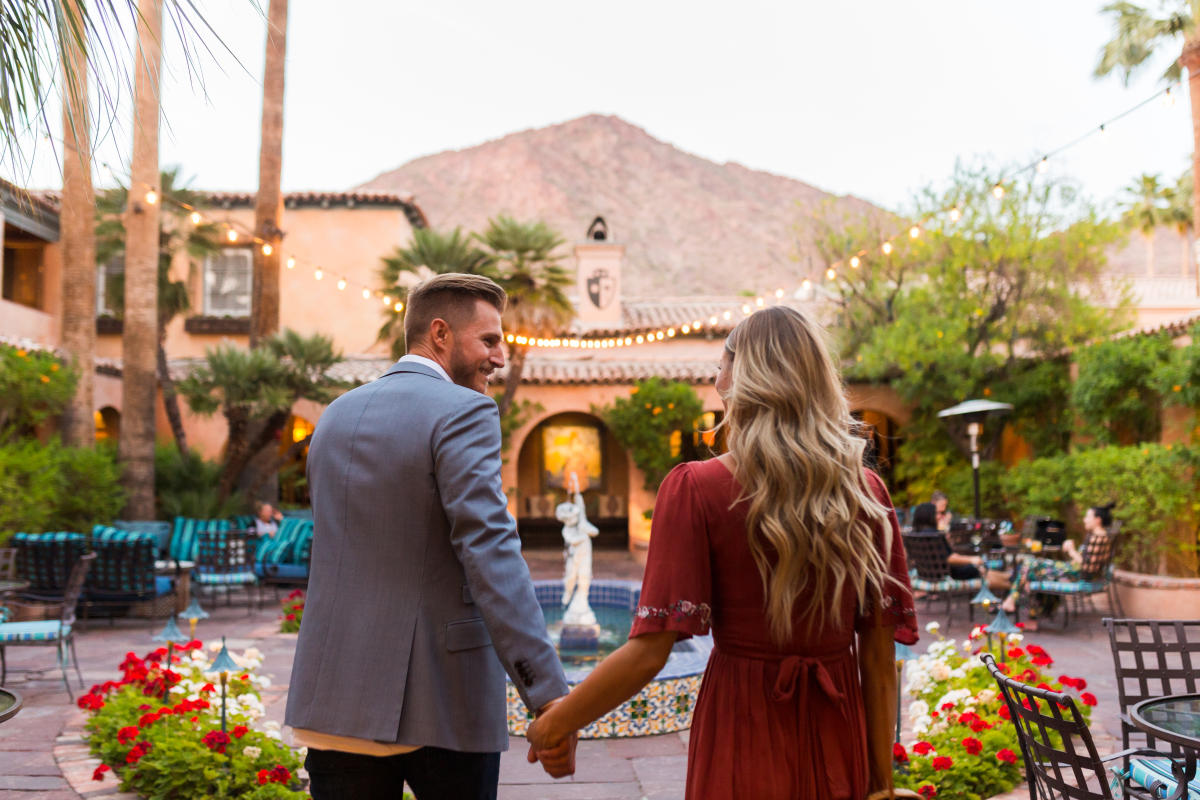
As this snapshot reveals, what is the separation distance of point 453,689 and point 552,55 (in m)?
119

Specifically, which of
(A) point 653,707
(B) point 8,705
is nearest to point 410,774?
(B) point 8,705

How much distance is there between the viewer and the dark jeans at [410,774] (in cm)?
200

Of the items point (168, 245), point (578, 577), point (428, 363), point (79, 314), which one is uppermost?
point (168, 245)

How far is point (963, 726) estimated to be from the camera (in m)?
4.57

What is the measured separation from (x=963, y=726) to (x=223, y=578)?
8509 mm

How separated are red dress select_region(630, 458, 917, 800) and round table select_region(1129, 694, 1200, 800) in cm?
146

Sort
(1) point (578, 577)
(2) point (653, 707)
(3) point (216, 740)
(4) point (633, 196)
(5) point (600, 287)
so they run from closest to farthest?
(3) point (216, 740) < (2) point (653, 707) < (1) point (578, 577) < (5) point (600, 287) < (4) point (633, 196)

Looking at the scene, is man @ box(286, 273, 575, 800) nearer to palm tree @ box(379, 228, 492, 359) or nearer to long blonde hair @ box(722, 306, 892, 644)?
long blonde hair @ box(722, 306, 892, 644)

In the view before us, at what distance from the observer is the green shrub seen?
1040cm

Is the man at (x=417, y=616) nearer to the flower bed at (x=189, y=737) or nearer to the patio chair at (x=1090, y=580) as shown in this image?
the flower bed at (x=189, y=737)

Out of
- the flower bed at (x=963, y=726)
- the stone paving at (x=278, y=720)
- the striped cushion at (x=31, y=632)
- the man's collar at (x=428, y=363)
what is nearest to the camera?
the man's collar at (x=428, y=363)

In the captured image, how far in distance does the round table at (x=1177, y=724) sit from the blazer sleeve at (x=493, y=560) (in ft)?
6.26

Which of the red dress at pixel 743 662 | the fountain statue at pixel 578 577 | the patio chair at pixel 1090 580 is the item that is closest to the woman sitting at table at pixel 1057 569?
the patio chair at pixel 1090 580

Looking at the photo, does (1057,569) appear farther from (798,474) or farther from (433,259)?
(433,259)
